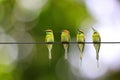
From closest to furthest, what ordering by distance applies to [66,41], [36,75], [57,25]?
[66,41], [57,25], [36,75]

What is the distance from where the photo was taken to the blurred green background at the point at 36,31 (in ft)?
42.7

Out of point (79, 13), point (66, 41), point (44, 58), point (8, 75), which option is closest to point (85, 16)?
point (79, 13)

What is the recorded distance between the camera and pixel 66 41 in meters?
7.25

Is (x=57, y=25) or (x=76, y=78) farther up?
(x=57, y=25)

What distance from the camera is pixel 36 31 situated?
44.2 ft

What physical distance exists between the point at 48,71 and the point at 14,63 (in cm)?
111

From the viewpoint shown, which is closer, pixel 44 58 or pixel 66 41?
pixel 66 41

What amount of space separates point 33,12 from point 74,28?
5.62ft

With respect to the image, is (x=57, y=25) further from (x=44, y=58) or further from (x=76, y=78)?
(x=76, y=78)

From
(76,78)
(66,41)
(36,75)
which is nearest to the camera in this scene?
(66,41)

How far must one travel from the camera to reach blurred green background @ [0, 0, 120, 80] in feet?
42.7

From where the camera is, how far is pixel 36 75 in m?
13.8

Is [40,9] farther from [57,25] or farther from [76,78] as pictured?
[76,78]

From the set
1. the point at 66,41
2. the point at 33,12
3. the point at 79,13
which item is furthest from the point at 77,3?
the point at 66,41
